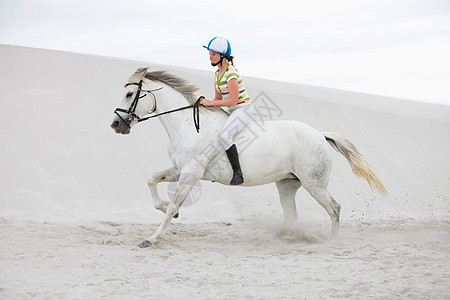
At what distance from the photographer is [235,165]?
6871mm

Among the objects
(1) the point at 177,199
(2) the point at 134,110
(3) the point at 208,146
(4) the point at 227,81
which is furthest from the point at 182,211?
(4) the point at 227,81

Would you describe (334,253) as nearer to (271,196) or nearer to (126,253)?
(126,253)

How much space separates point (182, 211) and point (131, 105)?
3203mm

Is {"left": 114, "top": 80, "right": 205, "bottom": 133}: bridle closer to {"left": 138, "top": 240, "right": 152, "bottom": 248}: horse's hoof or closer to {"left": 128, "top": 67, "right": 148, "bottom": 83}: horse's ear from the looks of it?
{"left": 128, "top": 67, "right": 148, "bottom": 83}: horse's ear

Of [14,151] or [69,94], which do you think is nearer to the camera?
[14,151]

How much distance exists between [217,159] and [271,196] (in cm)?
384

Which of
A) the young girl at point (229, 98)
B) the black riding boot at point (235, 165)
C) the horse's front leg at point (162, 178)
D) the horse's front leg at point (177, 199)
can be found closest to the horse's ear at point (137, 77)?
the young girl at point (229, 98)

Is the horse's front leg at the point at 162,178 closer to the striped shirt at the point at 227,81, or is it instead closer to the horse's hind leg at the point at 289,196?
the striped shirt at the point at 227,81

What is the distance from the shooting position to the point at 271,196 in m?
10.6

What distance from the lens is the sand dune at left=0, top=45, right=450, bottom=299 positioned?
5.29 metres

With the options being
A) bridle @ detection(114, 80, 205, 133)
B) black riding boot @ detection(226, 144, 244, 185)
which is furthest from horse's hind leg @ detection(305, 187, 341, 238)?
bridle @ detection(114, 80, 205, 133)

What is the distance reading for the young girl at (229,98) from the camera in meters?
6.80

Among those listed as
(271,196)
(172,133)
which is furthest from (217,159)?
(271,196)

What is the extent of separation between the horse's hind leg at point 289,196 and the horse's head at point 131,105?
7.34ft
